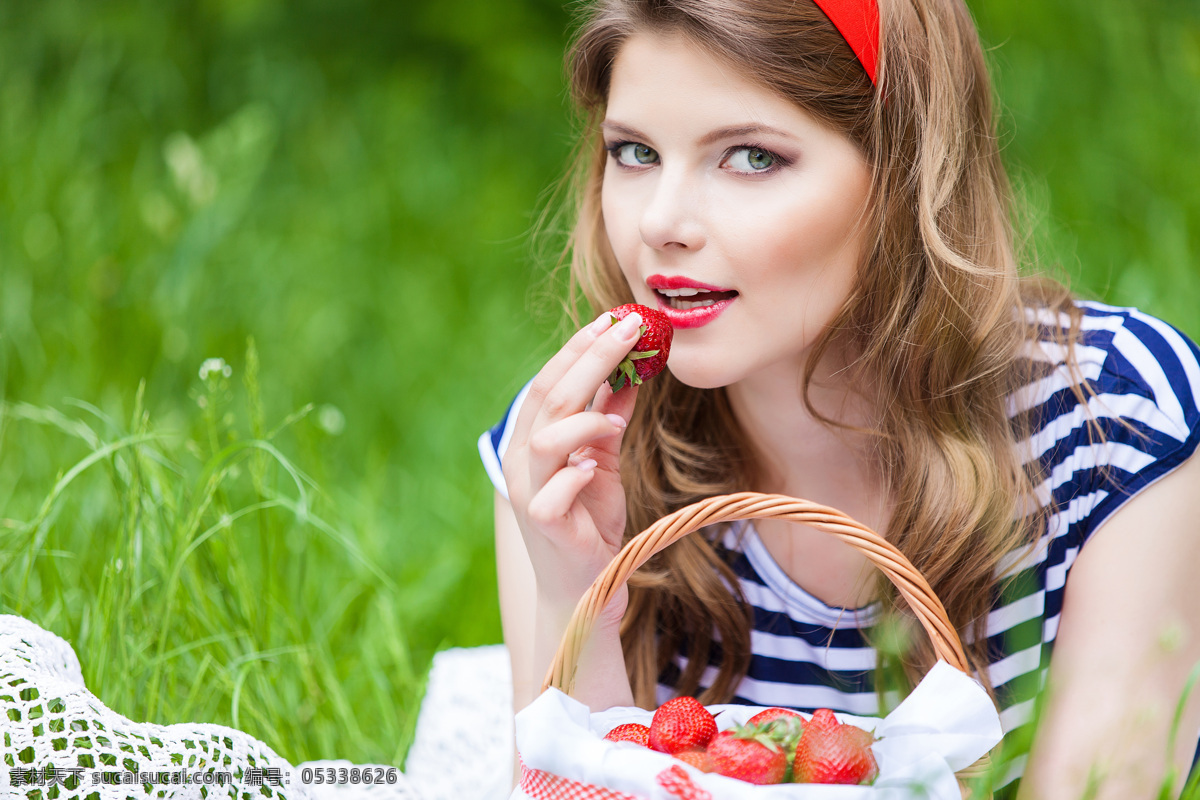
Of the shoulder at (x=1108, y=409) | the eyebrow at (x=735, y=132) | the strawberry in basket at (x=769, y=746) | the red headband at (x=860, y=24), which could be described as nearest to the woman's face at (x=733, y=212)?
the eyebrow at (x=735, y=132)

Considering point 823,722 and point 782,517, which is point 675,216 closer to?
point 782,517

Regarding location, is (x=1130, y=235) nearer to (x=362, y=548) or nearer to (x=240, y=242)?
(x=362, y=548)

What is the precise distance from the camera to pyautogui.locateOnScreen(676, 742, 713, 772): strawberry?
1.33 m

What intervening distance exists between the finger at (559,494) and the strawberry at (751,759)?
0.40m

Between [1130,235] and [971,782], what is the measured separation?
3060 millimetres

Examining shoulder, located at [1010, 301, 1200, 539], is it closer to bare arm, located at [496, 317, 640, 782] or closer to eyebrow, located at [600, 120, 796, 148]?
eyebrow, located at [600, 120, 796, 148]

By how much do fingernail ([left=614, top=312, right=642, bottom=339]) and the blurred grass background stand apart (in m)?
0.77

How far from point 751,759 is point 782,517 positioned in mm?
309

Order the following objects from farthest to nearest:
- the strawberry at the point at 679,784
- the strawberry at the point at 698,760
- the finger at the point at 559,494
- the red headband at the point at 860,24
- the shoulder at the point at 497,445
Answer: the shoulder at the point at 497,445 → the red headband at the point at 860,24 → the finger at the point at 559,494 → the strawberry at the point at 698,760 → the strawberry at the point at 679,784

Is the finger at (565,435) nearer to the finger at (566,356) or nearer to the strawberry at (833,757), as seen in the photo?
the finger at (566,356)

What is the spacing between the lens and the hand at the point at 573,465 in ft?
5.09

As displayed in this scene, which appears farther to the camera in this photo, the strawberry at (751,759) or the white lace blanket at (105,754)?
the white lace blanket at (105,754)

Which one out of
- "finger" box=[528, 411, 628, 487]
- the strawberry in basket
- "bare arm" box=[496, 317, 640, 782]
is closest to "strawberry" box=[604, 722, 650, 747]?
the strawberry in basket

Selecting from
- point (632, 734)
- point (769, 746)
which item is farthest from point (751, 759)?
point (632, 734)
